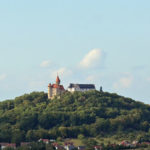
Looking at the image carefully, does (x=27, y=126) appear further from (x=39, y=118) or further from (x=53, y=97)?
(x=53, y=97)

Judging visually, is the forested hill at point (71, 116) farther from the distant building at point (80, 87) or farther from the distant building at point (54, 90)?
the distant building at point (80, 87)

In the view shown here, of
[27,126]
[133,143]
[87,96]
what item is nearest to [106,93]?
[87,96]

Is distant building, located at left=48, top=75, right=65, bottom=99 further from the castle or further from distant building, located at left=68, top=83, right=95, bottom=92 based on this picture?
distant building, located at left=68, top=83, right=95, bottom=92

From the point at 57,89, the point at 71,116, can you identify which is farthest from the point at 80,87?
the point at 71,116

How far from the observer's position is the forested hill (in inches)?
6422

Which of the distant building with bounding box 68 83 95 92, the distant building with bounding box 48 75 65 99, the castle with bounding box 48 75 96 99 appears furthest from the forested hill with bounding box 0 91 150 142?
the distant building with bounding box 68 83 95 92

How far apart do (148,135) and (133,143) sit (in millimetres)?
14359

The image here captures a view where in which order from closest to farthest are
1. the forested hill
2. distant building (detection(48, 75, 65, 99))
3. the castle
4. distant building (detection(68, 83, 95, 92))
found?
the forested hill < distant building (detection(48, 75, 65, 99)) < the castle < distant building (detection(68, 83, 95, 92))

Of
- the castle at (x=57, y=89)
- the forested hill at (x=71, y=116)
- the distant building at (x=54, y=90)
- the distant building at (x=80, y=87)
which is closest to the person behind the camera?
the forested hill at (x=71, y=116)

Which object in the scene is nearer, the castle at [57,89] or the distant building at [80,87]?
the castle at [57,89]

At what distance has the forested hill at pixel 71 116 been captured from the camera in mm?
163125

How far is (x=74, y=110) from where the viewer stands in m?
184

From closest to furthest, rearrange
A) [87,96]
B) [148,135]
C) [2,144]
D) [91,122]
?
[2,144] → [148,135] → [91,122] → [87,96]

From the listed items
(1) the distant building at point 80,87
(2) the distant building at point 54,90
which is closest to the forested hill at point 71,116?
(2) the distant building at point 54,90
